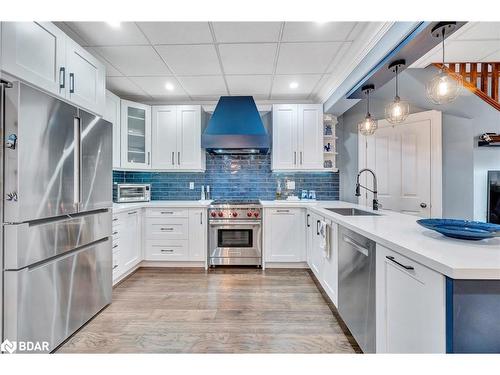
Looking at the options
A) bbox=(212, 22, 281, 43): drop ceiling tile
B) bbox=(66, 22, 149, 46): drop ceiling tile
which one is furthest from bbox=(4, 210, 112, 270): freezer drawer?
bbox=(212, 22, 281, 43): drop ceiling tile

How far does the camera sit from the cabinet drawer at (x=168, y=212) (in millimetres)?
3401

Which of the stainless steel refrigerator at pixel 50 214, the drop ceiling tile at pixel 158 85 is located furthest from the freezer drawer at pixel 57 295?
the drop ceiling tile at pixel 158 85

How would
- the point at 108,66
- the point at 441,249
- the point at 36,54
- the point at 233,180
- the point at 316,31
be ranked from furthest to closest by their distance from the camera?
the point at 233,180 → the point at 108,66 → the point at 316,31 → the point at 36,54 → the point at 441,249

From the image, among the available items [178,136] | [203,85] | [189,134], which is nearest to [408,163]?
[203,85]

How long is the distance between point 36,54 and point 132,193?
218 centimetres

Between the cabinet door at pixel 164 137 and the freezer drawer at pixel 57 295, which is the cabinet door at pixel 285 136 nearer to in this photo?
the cabinet door at pixel 164 137

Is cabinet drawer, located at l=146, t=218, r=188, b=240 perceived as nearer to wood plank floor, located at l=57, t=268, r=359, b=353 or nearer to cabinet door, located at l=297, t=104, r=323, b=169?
wood plank floor, located at l=57, t=268, r=359, b=353

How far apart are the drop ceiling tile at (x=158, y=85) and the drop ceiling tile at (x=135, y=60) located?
14 centimetres

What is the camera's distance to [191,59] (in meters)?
2.59

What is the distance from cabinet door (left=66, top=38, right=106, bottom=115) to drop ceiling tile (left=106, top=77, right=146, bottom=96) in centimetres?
82

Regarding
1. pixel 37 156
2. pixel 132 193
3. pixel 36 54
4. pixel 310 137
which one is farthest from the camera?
pixel 310 137

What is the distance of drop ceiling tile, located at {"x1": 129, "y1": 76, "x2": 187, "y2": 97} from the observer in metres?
3.09

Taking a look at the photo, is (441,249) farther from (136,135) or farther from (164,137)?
(136,135)

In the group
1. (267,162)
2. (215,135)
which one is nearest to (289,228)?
(267,162)
